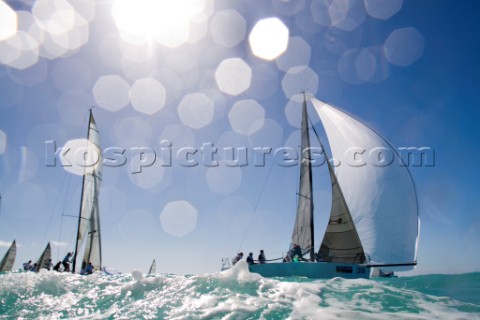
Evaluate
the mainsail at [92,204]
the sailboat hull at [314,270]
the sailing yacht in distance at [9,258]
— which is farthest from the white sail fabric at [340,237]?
the sailing yacht in distance at [9,258]

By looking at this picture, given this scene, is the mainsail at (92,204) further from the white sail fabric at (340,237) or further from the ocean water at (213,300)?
the white sail fabric at (340,237)

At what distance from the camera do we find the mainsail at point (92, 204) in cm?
2344

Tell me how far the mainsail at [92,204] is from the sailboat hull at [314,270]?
14709 mm

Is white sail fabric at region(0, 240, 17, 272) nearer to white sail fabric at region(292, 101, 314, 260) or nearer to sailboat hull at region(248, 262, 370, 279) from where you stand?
white sail fabric at region(292, 101, 314, 260)

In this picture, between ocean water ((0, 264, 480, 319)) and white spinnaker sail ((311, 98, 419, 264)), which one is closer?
ocean water ((0, 264, 480, 319))

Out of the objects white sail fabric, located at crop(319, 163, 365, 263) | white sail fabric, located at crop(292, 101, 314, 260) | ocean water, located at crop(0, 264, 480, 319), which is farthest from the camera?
white sail fabric, located at crop(292, 101, 314, 260)

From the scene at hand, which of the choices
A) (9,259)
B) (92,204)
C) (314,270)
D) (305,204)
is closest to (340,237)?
(305,204)

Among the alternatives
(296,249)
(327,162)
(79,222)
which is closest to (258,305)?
(296,249)

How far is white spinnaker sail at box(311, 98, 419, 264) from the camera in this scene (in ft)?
55.5

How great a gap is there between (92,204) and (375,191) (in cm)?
2044

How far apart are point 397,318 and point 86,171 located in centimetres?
2400

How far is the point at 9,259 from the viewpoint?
1542 inches

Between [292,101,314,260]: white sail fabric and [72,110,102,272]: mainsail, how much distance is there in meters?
15.3

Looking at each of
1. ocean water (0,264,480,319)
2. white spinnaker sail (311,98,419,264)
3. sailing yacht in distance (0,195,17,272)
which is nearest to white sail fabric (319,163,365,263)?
white spinnaker sail (311,98,419,264)
